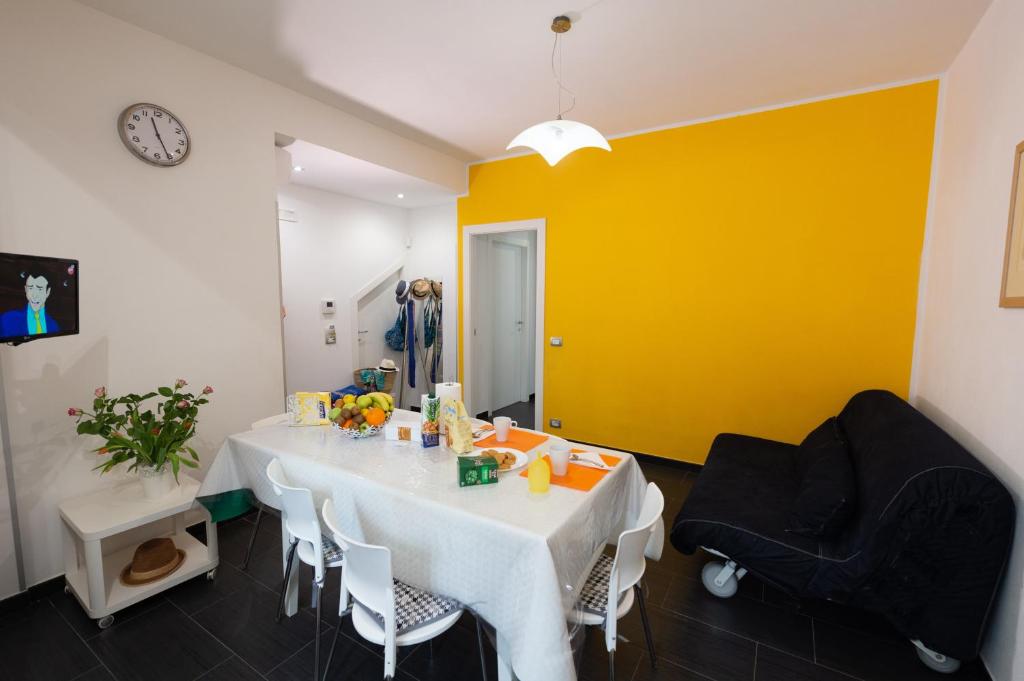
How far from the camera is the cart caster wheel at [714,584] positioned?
220 cm

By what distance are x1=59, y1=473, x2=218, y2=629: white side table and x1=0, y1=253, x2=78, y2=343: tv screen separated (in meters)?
0.83

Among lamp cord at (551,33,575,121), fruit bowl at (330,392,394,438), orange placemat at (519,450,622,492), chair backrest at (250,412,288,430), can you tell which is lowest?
orange placemat at (519,450,622,492)

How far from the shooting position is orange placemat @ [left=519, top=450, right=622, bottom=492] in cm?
168

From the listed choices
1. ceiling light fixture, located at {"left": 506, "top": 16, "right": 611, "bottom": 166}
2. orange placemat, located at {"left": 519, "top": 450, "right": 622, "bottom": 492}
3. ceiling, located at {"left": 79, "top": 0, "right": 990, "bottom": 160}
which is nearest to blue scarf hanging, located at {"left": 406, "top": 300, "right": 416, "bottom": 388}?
ceiling, located at {"left": 79, "top": 0, "right": 990, "bottom": 160}

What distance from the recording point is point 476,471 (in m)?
1.66

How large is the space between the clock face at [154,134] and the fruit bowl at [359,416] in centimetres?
161

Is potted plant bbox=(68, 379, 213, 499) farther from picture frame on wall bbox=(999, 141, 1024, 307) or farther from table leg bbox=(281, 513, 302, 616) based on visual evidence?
picture frame on wall bbox=(999, 141, 1024, 307)

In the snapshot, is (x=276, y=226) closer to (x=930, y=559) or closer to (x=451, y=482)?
(x=451, y=482)

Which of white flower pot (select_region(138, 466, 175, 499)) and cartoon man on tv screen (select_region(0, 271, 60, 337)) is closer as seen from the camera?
cartoon man on tv screen (select_region(0, 271, 60, 337))

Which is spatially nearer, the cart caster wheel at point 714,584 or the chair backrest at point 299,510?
the chair backrest at point 299,510

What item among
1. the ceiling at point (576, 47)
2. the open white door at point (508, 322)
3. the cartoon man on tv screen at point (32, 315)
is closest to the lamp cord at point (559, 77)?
the ceiling at point (576, 47)

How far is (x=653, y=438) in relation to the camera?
382 centimetres

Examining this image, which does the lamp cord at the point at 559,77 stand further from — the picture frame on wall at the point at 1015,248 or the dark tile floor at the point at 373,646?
the dark tile floor at the point at 373,646

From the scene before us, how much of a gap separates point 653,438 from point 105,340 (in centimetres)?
361
